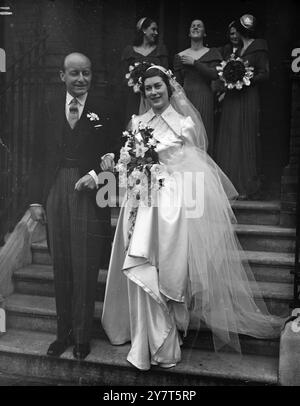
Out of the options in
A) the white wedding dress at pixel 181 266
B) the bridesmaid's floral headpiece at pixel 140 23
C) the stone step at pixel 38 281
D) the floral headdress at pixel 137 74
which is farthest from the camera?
the stone step at pixel 38 281

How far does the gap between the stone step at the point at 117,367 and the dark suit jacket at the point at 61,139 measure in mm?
1255

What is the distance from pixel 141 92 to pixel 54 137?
79 cm

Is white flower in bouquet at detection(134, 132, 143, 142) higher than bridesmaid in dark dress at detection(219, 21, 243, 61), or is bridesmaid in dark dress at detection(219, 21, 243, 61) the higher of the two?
bridesmaid in dark dress at detection(219, 21, 243, 61)

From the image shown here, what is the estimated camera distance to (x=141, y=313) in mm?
3547

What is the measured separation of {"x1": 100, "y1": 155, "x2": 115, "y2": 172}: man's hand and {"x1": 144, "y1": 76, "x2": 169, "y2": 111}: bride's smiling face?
1.80 feet

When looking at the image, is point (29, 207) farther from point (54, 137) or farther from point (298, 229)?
point (298, 229)

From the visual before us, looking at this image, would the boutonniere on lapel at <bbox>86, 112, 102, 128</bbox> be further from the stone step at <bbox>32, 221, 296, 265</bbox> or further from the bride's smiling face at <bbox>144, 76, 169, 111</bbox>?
the stone step at <bbox>32, 221, 296, 265</bbox>

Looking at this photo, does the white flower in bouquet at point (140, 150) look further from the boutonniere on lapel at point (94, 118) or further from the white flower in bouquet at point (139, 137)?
the boutonniere on lapel at point (94, 118)

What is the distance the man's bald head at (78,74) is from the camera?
3783 mm

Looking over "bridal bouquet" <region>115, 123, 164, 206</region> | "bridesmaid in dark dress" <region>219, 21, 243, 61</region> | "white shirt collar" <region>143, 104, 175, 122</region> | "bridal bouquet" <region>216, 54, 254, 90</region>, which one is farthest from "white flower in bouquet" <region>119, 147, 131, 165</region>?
"bridesmaid in dark dress" <region>219, 21, 243, 61</region>

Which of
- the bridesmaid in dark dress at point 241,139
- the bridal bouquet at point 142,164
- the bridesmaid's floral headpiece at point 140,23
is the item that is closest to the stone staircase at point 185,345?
the bridesmaid in dark dress at point 241,139

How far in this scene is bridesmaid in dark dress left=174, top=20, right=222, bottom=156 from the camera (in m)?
A: 3.92

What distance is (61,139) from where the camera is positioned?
3822 millimetres
